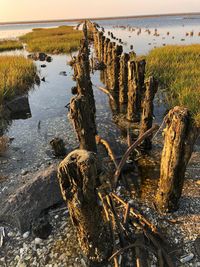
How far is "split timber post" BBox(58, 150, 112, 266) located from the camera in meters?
3.65

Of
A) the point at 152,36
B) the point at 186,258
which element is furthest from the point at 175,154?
the point at 152,36

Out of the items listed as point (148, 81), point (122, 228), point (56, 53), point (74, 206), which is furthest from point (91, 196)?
point (56, 53)

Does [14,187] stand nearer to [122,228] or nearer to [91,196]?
[122,228]

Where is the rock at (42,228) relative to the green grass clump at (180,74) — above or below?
below

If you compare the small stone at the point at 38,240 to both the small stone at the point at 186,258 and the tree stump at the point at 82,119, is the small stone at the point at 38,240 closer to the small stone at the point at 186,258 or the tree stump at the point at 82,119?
the small stone at the point at 186,258

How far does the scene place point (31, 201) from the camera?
234 inches

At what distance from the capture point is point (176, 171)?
5.32 m

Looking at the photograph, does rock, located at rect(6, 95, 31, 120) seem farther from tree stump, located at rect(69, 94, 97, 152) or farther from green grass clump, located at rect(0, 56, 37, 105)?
tree stump, located at rect(69, 94, 97, 152)

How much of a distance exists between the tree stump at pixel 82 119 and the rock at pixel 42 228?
2.35m

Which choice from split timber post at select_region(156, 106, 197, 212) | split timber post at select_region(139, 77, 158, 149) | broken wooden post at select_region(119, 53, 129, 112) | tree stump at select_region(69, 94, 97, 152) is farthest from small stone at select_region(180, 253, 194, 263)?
broken wooden post at select_region(119, 53, 129, 112)

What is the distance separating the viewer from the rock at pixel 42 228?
5.42 meters

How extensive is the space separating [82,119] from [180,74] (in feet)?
27.9

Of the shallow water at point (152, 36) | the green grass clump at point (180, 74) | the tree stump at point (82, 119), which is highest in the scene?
the tree stump at point (82, 119)

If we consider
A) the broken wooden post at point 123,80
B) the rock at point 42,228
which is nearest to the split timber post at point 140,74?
the broken wooden post at point 123,80
